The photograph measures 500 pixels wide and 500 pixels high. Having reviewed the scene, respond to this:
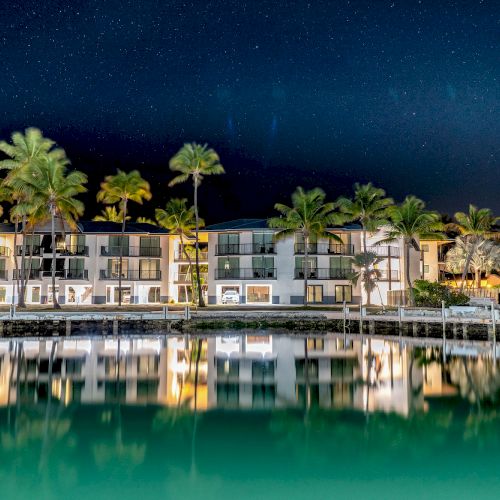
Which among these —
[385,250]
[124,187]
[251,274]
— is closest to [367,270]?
[385,250]

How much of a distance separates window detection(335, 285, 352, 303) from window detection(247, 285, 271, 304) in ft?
24.0

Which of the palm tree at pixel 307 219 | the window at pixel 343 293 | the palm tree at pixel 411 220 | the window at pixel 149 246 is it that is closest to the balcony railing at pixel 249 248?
the palm tree at pixel 307 219

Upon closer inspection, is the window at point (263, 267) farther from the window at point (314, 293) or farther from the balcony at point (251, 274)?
the window at point (314, 293)

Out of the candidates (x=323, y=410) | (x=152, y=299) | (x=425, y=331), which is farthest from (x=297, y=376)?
(x=152, y=299)

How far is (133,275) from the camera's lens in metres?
62.4

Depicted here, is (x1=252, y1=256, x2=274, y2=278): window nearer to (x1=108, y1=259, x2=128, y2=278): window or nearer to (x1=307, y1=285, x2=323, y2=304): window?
(x1=307, y1=285, x2=323, y2=304): window

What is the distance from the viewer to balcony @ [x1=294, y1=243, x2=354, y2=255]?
6028 cm

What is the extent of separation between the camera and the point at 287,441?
49.7 ft

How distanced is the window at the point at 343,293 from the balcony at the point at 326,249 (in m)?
3.68

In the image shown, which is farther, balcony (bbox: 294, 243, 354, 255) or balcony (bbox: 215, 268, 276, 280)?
balcony (bbox: 294, 243, 354, 255)

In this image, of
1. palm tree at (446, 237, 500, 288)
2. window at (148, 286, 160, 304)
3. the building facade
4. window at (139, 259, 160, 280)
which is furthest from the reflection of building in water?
palm tree at (446, 237, 500, 288)

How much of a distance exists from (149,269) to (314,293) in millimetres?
18820

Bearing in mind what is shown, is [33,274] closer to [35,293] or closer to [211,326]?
[35,293]

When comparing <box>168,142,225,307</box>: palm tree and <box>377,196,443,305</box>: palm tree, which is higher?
<box>168,142,225,307</box>: palm tree
